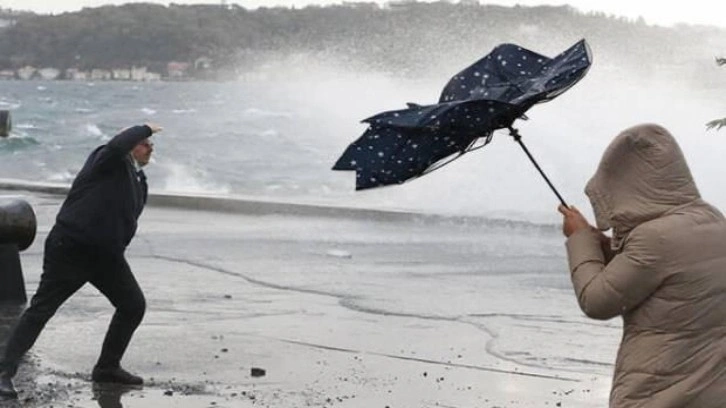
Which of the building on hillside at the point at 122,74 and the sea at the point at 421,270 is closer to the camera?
the sea at the point at 421,270

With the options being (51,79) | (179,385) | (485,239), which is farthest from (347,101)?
(51,79)

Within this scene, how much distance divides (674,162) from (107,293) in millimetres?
4353

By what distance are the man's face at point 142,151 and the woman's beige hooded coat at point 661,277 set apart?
3.84 m

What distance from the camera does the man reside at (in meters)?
7.50

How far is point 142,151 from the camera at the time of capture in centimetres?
769

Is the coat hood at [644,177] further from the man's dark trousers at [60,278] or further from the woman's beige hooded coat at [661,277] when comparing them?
the man's dark trousers at [60,278]

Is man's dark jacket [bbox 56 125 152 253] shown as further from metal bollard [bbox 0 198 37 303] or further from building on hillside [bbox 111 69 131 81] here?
building on hillside [bbox 111 69 131 81]

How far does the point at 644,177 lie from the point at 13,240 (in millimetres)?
6536

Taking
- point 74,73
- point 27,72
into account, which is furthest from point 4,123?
point 27,72

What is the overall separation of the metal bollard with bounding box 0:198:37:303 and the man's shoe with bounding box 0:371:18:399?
7.71 feet

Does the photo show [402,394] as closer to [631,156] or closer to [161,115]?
[631,156]

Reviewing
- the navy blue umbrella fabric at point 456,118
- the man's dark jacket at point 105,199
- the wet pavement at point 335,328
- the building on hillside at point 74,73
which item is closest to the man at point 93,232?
the man's dark jacket at point 105,199

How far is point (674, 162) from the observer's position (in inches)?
166

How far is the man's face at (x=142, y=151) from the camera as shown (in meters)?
7.65
